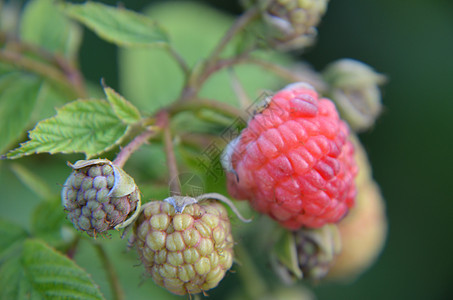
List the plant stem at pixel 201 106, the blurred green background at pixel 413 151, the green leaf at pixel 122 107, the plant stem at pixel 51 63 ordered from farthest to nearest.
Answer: the blurred green background at pixel 413 151 → the plant stem at pixel 51 63 → the plant stem at pixel 201 106 → the green leaf at pixel 122 107

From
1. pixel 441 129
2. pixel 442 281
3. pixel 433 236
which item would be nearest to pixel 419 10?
pixel 441 129

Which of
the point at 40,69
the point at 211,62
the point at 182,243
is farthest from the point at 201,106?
the point at 40,69

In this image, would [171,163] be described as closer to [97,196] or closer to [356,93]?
[97,196]

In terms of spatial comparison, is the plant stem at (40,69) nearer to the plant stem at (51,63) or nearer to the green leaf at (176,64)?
the plant stem at (51,63)

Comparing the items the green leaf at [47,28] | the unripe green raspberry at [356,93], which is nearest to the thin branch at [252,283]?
the unripe green raspberry at [356,93]

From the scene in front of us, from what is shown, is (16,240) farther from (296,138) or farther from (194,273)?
(296,138)

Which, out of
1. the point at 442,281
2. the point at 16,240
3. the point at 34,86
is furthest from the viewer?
the point at 442,281
